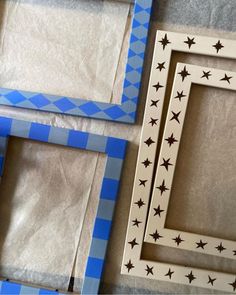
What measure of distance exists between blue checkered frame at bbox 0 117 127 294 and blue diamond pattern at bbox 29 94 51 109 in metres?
0.03

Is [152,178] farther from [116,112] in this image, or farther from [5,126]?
[5,126]

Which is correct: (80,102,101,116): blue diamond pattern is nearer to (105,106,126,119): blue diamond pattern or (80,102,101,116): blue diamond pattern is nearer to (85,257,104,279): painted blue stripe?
(105,106,126,119): blue diamond pattern

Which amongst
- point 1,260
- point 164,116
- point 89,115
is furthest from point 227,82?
point 1,260

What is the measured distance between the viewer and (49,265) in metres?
0.50

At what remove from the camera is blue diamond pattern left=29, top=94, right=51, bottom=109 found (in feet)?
1.64

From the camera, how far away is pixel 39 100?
1.64ft

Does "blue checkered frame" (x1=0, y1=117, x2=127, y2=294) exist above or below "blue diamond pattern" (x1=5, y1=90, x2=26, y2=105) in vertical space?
below

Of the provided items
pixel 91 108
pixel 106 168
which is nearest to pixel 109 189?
pixel 106 168

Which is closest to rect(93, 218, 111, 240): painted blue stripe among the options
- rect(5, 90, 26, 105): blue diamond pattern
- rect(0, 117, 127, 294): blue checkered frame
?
rect(0, 117, 127, 294): blue checkered frame

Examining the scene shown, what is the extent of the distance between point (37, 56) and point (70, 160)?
191mm

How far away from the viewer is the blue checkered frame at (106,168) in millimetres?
486

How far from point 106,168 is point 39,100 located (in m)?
0.16

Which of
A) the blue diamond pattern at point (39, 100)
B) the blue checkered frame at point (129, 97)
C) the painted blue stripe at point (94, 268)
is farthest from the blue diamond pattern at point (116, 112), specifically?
the painted blue stripe at point (94, 268)

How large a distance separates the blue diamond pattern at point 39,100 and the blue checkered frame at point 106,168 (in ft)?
0.11
